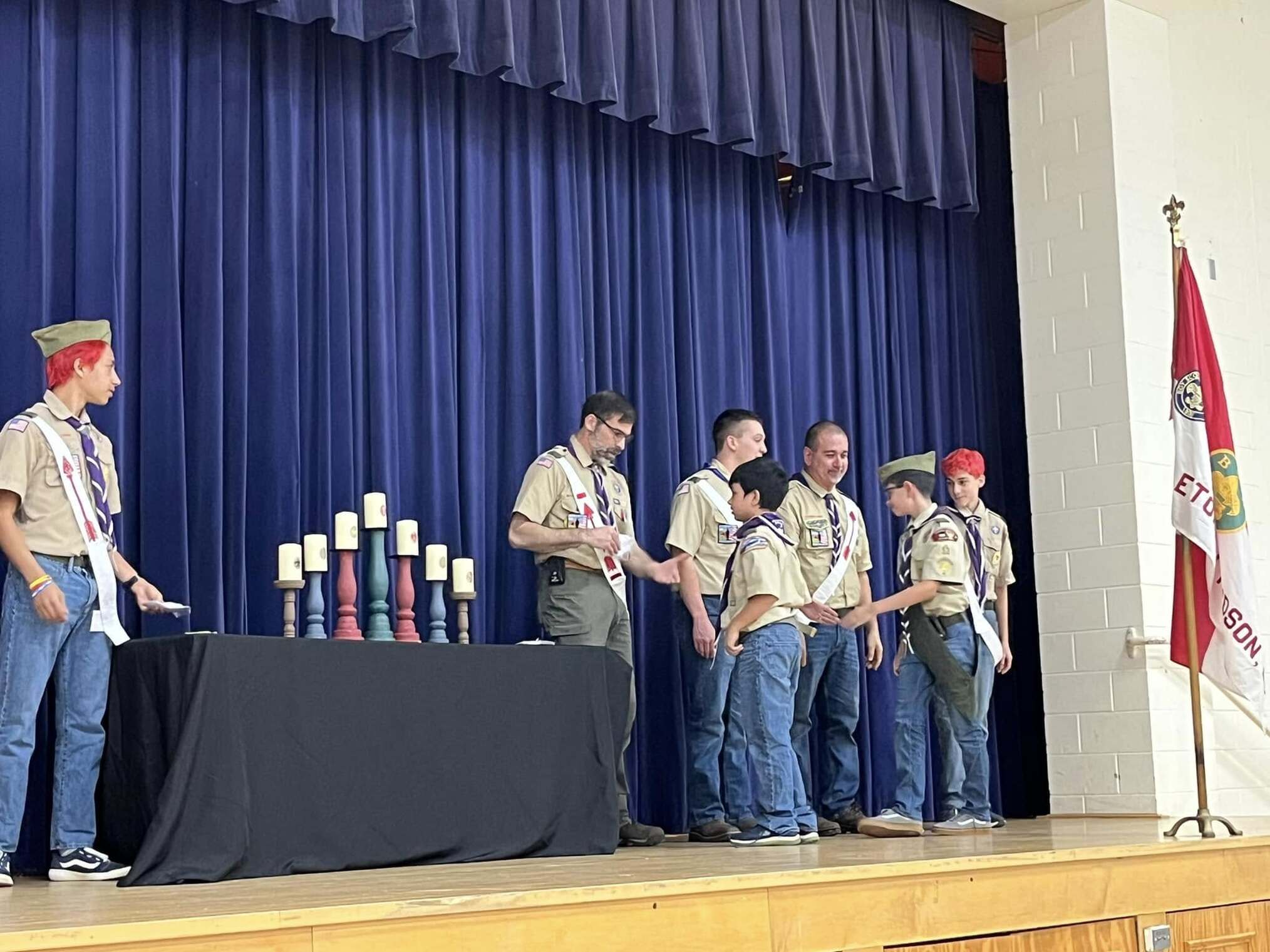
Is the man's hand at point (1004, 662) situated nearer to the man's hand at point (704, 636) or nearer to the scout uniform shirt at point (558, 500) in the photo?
the man's hand at point (704, 636)

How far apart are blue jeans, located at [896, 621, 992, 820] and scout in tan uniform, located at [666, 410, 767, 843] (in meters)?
0.56

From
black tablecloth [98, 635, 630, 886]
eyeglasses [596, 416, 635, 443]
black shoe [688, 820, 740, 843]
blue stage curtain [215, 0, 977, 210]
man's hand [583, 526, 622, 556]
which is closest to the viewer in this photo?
black tablecloth [98, 635, 630, 886]

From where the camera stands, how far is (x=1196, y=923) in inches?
177

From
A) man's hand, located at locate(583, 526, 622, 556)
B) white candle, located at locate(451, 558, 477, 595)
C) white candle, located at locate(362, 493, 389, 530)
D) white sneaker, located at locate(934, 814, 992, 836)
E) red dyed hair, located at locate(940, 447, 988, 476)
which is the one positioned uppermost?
red dyed hair, located at locate(940, 447, 988, 476)

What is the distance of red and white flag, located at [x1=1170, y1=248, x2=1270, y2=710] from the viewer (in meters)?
5.17

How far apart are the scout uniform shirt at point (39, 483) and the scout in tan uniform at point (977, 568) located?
309 centimetres

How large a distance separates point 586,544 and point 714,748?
0.93 metres

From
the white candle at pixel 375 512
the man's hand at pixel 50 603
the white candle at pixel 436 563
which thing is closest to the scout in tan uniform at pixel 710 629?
the white candle at pixel 436 563

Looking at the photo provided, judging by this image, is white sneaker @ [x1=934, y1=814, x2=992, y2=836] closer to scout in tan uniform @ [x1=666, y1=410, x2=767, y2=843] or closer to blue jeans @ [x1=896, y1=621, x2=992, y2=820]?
blue jeans @ [x1=896, y1=621, x2=992, y2=820]

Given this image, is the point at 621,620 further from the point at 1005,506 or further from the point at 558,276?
the point at 1005,506

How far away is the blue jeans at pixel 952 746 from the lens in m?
5.57

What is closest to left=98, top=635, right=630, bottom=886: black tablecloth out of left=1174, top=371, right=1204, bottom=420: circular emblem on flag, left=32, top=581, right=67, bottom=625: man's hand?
left=32, top=581, right=67, bottom=625: man's hand

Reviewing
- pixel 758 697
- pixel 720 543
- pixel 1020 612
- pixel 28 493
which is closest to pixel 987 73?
pixel 1020 612

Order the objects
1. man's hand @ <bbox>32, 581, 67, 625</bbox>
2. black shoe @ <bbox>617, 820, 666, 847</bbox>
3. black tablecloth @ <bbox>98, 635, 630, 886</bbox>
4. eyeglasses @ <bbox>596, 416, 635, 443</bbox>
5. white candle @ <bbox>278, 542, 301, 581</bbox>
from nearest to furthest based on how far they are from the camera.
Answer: black tablecloth @ <bbox>98, 635, 630, 886</bbox> → man's hand @ <bbox>32, 581, 67, 625</bbox> → white candle @ <bbox>278, 542, 301, 581</bbox> → black shoe @ <bbox>617, 820, 666, 847</bbox> → eyeglasses @ <bbox>596, 416, 635, 443</bbox>
